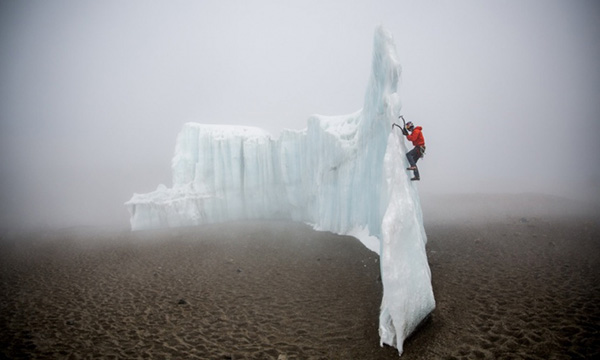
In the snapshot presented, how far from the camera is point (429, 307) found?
18.7 feet

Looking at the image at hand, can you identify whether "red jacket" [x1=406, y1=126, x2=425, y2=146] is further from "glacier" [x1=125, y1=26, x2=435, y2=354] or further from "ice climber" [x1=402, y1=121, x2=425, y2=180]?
"glacier" [x1=125, y1=26, x2=435, y2=354]

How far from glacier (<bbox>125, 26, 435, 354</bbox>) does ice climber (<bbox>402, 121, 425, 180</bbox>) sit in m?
0.38

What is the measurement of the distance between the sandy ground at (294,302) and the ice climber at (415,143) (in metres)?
3.94

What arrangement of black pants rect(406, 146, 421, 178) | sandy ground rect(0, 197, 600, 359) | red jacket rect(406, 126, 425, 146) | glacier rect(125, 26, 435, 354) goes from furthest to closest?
black pants rect(406, 146, 421, 178)
red jacket rect(406, 126, 425, 146)
glacier rect(125, 26, 435, 354)
sandy ground rect(0, 197, 600, 359)

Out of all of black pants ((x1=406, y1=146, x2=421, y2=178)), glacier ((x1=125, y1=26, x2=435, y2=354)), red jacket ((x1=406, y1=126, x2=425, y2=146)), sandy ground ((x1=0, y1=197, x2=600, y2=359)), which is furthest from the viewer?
black pants ((x1=406, y1=146, x2=421, y2=178))

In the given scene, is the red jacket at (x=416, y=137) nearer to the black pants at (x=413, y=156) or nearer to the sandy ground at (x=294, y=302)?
the black pants at (x=413, y=156)

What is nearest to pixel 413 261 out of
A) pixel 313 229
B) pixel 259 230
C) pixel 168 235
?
pixel 313 229

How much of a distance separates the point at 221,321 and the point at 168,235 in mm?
13971

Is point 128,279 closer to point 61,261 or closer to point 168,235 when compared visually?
→ point 61,261

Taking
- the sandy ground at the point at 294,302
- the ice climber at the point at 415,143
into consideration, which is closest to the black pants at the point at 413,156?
the ice climber at the point at 415,143

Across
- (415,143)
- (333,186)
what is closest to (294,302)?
(415,143)

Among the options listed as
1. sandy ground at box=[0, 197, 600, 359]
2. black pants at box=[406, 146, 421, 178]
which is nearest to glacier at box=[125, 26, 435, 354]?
black pants at box=[406, 146, 421, 178]

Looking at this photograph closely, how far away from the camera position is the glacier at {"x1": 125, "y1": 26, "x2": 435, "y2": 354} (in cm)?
556

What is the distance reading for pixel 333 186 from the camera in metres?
16.1
